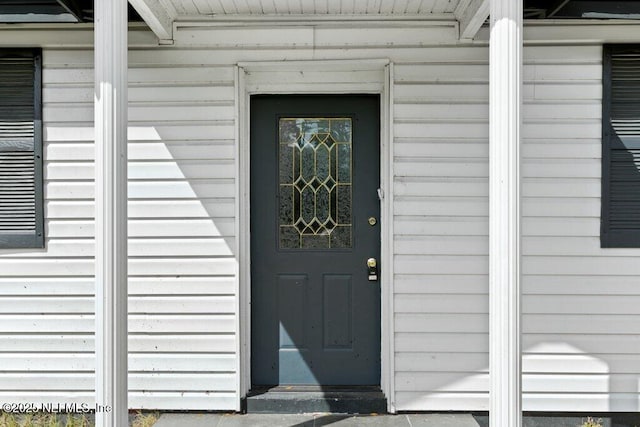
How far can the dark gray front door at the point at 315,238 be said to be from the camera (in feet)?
13.3

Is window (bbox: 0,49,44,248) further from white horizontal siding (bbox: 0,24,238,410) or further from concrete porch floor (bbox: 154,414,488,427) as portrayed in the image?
concrete porch floor (bbox: 154,414,488,427)

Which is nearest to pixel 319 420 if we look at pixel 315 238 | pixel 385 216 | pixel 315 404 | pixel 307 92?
pixel 315 404

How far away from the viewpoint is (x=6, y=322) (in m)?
3.94

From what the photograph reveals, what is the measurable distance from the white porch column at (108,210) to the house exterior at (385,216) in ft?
4.00

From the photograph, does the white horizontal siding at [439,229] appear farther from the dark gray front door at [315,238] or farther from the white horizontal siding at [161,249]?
the white horizontal siding at [161,249]

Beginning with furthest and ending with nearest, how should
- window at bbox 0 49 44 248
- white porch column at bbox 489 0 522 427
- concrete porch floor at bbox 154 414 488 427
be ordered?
window at bbox 0 49 44 248 → concrete porch floor at bbox 154 414 488 427 → white porch column at bbox 489 0 522 427

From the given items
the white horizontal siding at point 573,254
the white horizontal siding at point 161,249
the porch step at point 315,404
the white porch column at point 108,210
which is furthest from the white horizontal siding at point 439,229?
the white porch column at point 108,210

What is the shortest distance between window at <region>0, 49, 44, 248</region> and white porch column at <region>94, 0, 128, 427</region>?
146cm

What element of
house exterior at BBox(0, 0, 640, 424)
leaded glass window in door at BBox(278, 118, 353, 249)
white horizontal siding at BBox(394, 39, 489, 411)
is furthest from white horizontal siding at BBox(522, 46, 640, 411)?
leaded glass window in door at BBox(278, 118, 353, 249)

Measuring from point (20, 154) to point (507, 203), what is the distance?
120 inches

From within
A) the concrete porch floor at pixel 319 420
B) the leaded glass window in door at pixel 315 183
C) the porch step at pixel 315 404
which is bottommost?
the concrete porch floor at pixel 319 420

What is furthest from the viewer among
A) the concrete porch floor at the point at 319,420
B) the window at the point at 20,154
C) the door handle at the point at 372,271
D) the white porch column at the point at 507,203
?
the door handle at the point at 372,271

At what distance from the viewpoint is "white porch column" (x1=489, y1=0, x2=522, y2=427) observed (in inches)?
104

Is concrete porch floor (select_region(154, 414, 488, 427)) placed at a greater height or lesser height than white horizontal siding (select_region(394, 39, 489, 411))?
lesser
